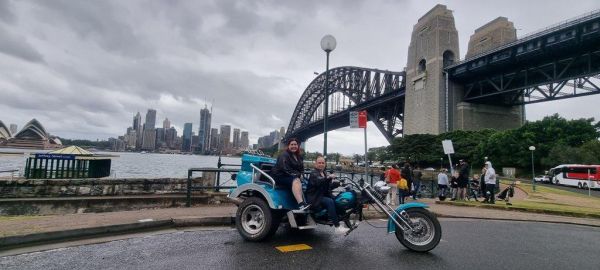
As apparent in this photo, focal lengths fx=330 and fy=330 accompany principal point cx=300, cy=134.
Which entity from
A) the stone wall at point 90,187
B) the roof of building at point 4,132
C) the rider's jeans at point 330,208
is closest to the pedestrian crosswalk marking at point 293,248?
the rider's jeans at point 330,208

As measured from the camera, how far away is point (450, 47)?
6031cm

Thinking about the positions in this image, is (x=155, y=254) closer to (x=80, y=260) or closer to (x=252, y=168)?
(x=80, y=260)

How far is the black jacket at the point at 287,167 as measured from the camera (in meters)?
5.34

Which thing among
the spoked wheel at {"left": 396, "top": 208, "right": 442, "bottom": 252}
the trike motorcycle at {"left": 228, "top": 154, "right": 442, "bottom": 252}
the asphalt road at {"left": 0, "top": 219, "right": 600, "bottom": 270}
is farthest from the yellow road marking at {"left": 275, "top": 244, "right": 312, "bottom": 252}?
the spoked wheel at {"left": 396, "top": 208, "right": 442, "bottom": 252}

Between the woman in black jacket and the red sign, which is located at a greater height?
the red sign

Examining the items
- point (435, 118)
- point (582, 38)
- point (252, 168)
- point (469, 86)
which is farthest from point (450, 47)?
point (252, 168)

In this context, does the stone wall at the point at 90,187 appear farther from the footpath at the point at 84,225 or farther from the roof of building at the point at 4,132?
the roof of building at the point at 4,132

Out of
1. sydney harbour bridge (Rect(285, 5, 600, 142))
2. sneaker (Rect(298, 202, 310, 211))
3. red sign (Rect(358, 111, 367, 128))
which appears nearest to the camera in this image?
sneaker (Rect(298, 202, 310, 211))

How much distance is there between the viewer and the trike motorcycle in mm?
4879

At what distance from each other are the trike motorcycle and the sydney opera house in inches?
2520

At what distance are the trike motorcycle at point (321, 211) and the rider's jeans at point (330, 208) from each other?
0.42ft

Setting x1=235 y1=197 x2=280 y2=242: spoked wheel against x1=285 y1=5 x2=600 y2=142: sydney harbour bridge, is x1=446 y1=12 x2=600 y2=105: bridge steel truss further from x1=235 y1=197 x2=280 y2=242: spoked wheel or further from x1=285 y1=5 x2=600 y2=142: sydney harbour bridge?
x1=235 y1=197 x2=280 y2=242: spoked wheel

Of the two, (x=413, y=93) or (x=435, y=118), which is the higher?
(x=413, y=93)

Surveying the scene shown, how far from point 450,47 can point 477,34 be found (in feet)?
46.9
